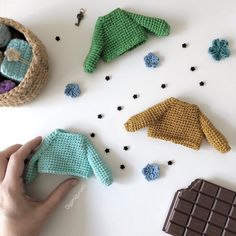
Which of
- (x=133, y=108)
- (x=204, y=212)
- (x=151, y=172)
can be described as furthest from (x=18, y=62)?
(x=204, y=212)

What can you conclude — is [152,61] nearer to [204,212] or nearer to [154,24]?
[154,24]

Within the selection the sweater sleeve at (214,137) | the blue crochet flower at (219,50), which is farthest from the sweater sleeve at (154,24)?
the sweater sleeve at (214,137)

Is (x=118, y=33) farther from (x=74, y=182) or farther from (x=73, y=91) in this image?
(x=74, y=182)

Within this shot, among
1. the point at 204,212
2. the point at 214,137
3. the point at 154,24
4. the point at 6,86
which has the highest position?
the point at 154,24

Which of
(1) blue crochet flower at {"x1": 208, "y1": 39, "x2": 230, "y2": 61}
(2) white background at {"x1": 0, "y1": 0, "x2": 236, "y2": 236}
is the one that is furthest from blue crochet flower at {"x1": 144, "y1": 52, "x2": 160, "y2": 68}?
(1) blue crochet flower at {"x1": 208, "y1": 39, "x2": 230, "y2": 61}

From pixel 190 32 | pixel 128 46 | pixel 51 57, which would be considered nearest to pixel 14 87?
pixel 51 57

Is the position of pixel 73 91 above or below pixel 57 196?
above

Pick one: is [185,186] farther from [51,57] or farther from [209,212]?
[51,57]
